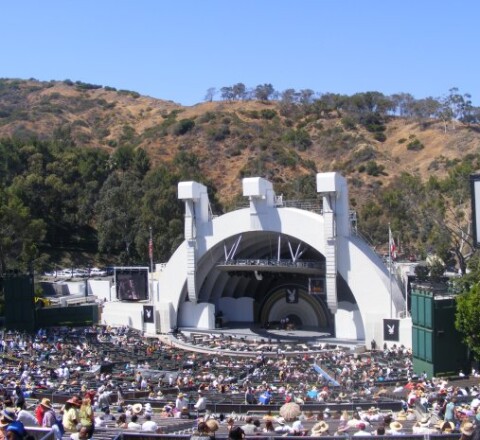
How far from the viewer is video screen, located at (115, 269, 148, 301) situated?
50125mm

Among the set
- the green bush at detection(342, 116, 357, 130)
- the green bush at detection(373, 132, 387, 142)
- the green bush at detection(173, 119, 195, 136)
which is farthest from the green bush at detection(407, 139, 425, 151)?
the green bush at detection(173, 119, 195, 136)

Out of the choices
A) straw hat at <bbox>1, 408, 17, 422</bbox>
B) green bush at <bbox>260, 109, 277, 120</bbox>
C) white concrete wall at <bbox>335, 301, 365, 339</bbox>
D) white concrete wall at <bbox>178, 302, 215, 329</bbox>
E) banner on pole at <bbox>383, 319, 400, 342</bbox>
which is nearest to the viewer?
straw hat at <bbox>1, 408, 17, 422</bbox>

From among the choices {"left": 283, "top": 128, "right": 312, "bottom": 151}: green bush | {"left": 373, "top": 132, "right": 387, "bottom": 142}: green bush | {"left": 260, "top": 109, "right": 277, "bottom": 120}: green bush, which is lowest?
{"left": 283, "top": 128, "right": 312, "bottom": 151}: green bush

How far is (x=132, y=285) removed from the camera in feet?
165

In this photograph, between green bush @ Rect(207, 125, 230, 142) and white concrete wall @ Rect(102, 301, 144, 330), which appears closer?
white concrete wall @ Rect(102, 301, 144, 330)

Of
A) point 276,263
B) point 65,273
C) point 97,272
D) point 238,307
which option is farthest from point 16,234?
point 276,263

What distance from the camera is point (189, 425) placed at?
1606 cm

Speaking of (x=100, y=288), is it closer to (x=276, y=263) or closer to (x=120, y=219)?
(x=120, y=219)

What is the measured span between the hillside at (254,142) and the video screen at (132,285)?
1823 cm

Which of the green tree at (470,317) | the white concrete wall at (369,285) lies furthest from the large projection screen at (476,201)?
the white concrete wall at (369,285)

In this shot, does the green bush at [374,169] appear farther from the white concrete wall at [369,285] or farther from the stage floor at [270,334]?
the white concrete wall at [369,285]

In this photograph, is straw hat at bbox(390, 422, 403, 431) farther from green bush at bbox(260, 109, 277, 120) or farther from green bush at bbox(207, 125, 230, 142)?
green bush at bbox(260, 109, 277, 120)

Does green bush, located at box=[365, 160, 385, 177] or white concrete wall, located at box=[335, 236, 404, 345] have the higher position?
green bush, located at box=[365, 160, 385, 177]

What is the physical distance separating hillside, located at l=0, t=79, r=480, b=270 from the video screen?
1823 cm
